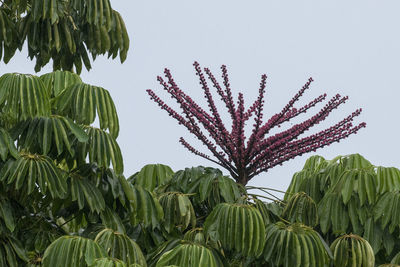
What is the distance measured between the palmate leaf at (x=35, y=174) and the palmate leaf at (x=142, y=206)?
1.45 feet

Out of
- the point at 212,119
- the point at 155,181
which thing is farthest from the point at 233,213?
the point at 155,181

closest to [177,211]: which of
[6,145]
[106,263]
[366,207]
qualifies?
[6,145]

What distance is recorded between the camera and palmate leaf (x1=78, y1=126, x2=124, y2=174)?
3.94 m

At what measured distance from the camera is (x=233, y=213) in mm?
4102

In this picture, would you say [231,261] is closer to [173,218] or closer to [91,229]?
[173,218]

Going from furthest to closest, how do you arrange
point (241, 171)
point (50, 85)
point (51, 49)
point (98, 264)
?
point (51, 49)
point (241, 171)
point (50, 85)
point (98, 264)

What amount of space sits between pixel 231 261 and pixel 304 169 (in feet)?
4.68

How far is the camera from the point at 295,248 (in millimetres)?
4172

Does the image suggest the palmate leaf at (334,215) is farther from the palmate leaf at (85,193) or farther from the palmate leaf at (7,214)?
the palmate leaf at (7,214)

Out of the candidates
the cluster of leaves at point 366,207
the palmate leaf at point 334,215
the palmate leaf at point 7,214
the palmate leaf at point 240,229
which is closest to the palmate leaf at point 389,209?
the cluster of leaves at point 366,207

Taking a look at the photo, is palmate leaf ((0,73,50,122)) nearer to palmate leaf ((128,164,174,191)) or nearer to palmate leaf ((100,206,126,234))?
palmate leaf ((100,206,126,234))

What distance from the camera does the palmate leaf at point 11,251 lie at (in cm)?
394

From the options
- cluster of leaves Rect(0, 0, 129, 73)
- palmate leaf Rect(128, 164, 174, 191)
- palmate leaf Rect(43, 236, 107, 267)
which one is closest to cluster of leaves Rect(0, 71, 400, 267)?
palmate leaf Rect(43, 236, 107, 267)

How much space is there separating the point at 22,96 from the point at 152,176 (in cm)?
158
